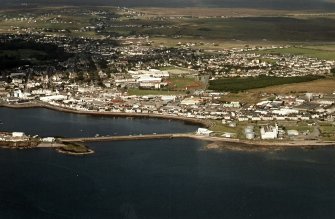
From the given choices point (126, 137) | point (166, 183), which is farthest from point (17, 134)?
point (166, 183)

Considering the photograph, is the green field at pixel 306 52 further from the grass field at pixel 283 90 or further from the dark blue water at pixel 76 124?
the dark blue water at pixel 76 124

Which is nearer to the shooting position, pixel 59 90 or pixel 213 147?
pixel 213 147

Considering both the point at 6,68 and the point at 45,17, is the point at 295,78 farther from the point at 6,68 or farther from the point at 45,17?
the point at 45,17

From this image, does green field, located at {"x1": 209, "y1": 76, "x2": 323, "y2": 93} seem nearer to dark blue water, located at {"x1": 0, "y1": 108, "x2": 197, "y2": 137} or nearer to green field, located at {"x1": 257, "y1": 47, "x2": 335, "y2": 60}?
dark blue water, located at {"x1": 0, "y1": 108, "x2": 197, "y2": 137}

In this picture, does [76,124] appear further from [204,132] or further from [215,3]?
[215,3]

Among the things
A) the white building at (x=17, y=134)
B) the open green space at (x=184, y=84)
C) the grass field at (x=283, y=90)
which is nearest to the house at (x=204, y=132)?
the grass field at (x=283, y=90)

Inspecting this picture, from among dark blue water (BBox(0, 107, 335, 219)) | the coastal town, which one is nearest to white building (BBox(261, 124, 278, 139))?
the coastal town

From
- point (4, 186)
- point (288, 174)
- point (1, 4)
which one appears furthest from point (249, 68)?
point (1, 4)
